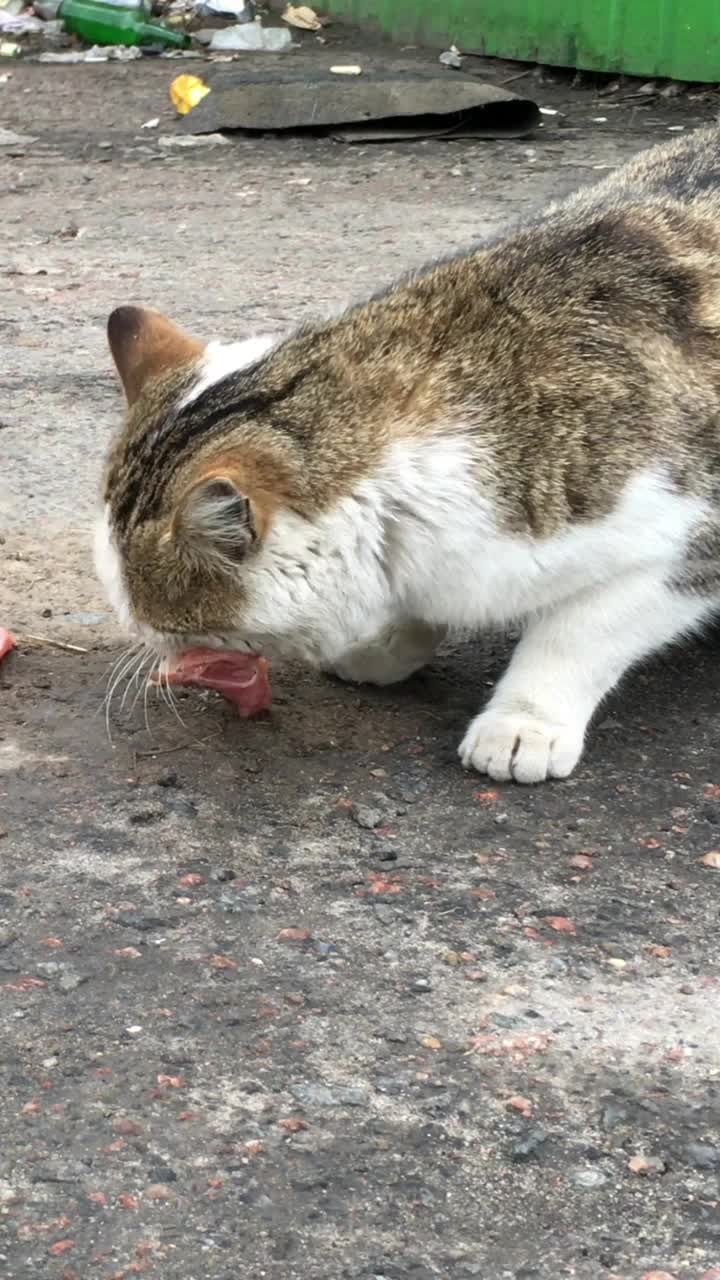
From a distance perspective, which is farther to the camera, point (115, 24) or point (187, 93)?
point (115, 24)

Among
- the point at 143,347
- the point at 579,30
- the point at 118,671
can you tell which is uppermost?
the point at 579,30

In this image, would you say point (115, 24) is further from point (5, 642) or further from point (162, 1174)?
point (162, 1174)

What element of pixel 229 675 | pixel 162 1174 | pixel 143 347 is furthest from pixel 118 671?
pixel 162 1174

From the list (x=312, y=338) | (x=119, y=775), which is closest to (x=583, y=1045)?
(x=119, y=775)

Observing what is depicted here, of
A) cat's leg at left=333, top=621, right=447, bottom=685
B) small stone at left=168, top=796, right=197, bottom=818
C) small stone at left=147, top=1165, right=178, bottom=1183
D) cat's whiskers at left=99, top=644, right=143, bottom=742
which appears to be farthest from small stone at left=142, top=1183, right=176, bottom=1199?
cat's leg at left=333, top=621, right=447, bottom=685

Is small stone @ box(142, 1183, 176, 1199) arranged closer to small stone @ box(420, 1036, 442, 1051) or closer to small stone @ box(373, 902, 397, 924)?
small stone @ box(420, 1036, 442, 1051)

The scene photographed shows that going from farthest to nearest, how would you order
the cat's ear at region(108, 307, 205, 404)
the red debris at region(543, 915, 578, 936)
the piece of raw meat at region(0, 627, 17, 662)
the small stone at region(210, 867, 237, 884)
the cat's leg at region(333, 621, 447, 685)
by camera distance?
the piece of raw meat at region(0, 627, 17, 662), the cat's leg at region(333, 621, 447, 685), the cat's ear at region(108, 307, 205, 404), the small stone at region(210, 867, 237, 884), the red debris at region(543, 915, 578, 936)

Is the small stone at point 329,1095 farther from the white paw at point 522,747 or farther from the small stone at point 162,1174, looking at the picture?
the white paw at point 522,747

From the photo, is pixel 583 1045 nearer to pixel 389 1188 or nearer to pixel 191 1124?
pixel 389 1188
